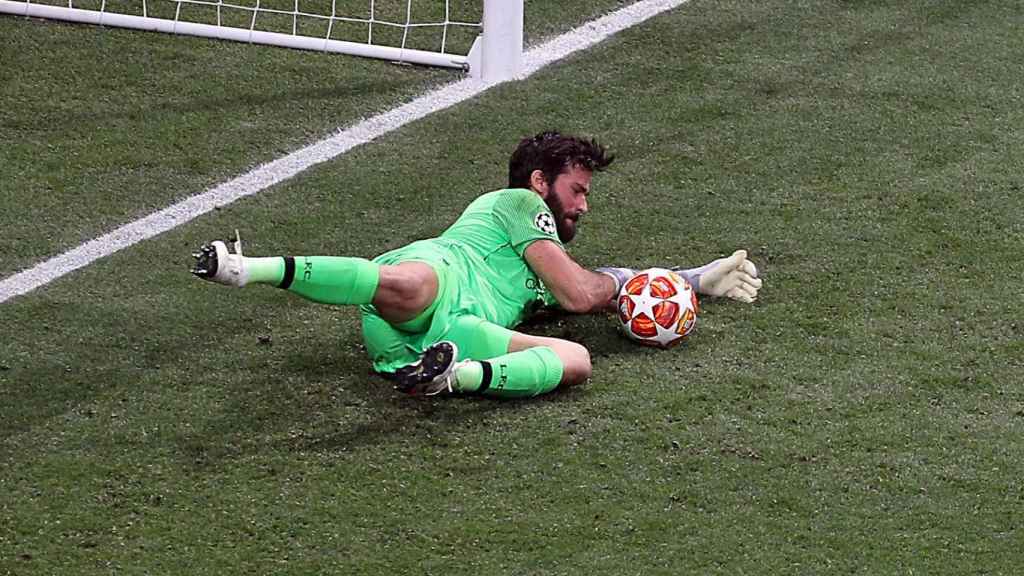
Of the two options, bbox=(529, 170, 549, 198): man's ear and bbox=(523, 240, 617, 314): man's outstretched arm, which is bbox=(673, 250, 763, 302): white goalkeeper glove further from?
bbox=(529, 170, 549, 198): man's ear

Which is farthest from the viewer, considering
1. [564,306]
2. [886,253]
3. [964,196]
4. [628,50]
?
→ [628,50]

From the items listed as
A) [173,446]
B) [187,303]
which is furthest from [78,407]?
[187,303]

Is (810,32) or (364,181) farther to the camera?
(810,32)

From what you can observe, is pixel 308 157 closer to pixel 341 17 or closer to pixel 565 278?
pixel 341 17

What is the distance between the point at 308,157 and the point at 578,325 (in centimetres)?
184

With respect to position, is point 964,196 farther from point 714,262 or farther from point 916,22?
point 916,22

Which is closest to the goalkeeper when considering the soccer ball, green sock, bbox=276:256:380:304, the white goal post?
green sock, bbox=276:256:380:304

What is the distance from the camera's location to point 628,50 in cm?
823

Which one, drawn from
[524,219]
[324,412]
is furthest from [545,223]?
[324,412]

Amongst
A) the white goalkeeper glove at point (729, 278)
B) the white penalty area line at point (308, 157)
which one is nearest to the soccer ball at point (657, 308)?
the white goalkeeper glove at point (729, 278)

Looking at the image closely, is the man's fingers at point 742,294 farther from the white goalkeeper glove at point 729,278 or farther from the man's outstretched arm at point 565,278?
the man's outstretched arm at point 565,278

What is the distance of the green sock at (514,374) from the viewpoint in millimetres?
5141

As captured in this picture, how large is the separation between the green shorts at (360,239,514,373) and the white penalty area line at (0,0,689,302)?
142cm

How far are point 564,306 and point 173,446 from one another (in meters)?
1.39
